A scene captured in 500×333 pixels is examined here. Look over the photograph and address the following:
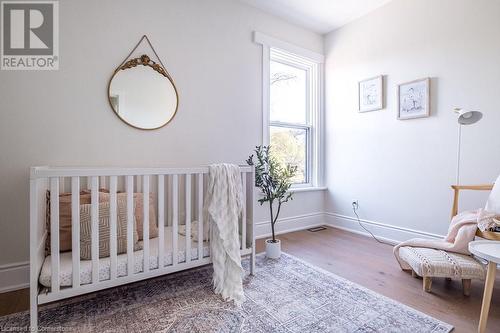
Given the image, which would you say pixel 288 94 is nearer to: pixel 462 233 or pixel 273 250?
pixel 273 250

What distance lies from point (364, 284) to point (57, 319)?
1.99 m

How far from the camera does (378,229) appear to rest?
9.66ft

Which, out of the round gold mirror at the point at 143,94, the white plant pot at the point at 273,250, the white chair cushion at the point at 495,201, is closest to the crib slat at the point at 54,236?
the round gold mirror at the point at 143,94

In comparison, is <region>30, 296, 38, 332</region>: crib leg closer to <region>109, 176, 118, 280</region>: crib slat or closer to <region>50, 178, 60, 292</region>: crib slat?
<region>50, 178, 60, 292</region>: crib slat

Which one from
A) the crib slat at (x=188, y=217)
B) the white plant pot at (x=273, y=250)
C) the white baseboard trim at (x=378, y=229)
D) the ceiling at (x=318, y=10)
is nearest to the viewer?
the crib slat at (x=188, y=217)

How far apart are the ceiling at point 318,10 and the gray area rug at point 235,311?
2839mm

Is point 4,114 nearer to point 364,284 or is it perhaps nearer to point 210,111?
point 210,111

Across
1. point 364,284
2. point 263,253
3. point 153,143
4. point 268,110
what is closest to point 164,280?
point 263,253

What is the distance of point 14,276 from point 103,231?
91 centimetres

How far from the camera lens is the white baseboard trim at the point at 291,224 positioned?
2.98 m

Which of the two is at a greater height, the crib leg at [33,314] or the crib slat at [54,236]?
the crib slat at [54,236]

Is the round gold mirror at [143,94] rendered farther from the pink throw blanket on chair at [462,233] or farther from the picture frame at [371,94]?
the pink throw blanket on chair at [462,233]

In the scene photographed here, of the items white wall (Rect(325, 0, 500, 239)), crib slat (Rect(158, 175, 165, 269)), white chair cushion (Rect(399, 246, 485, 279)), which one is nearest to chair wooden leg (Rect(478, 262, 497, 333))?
white chair cushion (Rect(399, 246, 485, 279))

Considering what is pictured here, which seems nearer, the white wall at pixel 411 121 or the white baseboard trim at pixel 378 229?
the white wall at pixel 411 121
